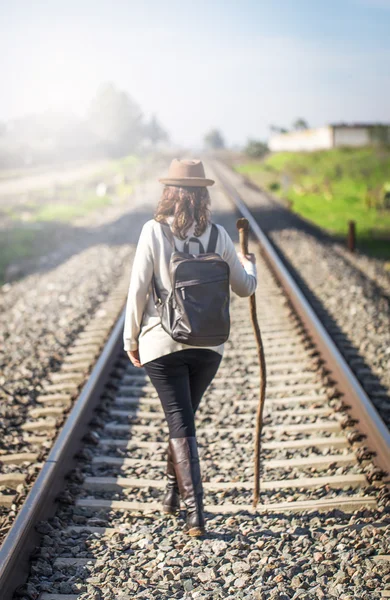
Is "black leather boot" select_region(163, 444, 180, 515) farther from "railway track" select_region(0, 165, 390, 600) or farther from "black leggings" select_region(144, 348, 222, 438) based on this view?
"black leggings" select_region(144, 348, 222, 438)

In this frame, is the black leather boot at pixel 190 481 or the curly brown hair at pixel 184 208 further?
the black leather boot at pixel 190 481

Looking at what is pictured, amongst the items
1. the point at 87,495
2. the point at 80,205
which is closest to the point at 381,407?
the point at 87,495

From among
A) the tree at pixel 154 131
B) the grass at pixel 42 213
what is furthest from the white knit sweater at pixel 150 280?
the tree at pixel 154 131

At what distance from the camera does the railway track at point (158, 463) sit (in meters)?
3.46

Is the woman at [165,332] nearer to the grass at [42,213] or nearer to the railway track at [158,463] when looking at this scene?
the railway track at [158,463]

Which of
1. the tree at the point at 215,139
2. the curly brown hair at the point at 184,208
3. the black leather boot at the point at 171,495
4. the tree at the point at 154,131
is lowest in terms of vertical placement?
the tree at the point at 215,139

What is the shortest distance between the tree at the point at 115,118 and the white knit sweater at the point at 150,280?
3116 inches

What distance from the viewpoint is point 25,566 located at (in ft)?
11.2

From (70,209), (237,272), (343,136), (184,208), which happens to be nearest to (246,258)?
(237,272)

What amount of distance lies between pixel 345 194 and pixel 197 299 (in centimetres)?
1934

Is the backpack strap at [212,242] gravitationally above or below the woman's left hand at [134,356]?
above

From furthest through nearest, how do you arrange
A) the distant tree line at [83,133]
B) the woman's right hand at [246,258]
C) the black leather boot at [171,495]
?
the distant tree line at [83,133]
the black leather boot at [171,495]
the woman's right hand at [246,258]

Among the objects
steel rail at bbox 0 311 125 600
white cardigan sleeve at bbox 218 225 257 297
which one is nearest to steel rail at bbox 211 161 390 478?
white cardigan sleeve at bbox 218 225 257 297

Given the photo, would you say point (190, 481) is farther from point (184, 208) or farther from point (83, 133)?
point (83, 133)
